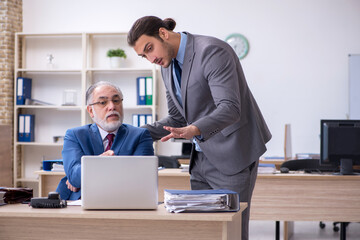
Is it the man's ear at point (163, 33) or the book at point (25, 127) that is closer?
the man's ear at point (163, 33)

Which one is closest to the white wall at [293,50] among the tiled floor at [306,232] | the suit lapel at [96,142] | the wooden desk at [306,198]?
the tiled floor at [306,232]

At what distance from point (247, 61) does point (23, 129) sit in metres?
2.86

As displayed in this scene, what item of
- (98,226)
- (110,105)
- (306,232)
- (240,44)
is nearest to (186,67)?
(110,105)

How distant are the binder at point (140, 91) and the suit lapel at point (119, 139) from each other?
11.7ft

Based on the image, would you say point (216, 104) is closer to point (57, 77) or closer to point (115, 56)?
point (115, 56)

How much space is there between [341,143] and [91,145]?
212 centimetres

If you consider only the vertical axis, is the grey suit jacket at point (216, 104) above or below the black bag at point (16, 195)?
above

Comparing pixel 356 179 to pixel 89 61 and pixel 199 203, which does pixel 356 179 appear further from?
pixel 89 61

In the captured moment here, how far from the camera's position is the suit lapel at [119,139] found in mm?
2676

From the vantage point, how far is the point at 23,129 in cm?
656

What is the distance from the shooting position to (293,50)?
20.8 feet

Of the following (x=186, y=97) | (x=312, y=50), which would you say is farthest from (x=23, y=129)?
(x=186, y=97)

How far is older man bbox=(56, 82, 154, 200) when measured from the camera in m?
2.63

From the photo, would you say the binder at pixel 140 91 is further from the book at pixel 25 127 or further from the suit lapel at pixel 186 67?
the suit lapel at pixel 186 67
